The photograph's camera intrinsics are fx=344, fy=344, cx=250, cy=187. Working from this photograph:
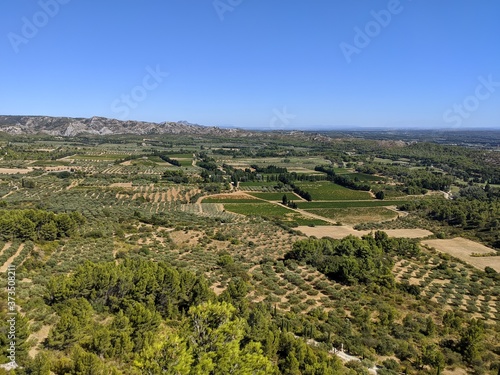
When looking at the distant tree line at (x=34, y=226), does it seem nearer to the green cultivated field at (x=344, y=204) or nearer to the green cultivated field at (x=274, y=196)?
the green cultivated field at (x=344, y=204)

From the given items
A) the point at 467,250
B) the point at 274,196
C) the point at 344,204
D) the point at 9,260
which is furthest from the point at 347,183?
the point at 9,260

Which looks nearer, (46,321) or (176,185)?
(46,321)

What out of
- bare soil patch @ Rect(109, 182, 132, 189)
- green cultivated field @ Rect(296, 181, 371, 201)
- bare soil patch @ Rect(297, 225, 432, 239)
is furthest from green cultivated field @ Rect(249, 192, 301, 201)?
bare soil patch @ Rect(109, 182, 132, 189)

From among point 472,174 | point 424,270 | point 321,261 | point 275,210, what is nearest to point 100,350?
point 321,261

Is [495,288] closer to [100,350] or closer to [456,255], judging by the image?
[456,255]

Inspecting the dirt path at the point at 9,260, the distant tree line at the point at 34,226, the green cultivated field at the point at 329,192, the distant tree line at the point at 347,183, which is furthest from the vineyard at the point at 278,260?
the distant tree line at the point at 347,183

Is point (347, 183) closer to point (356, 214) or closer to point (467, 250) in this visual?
point (356, 214)

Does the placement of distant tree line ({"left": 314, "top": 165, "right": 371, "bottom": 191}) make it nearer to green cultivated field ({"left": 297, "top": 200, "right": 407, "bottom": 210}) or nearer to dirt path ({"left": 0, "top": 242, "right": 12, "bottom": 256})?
green cultivated field ({"left": 297, "top": 200, "right": 407, "bottom": 210})
